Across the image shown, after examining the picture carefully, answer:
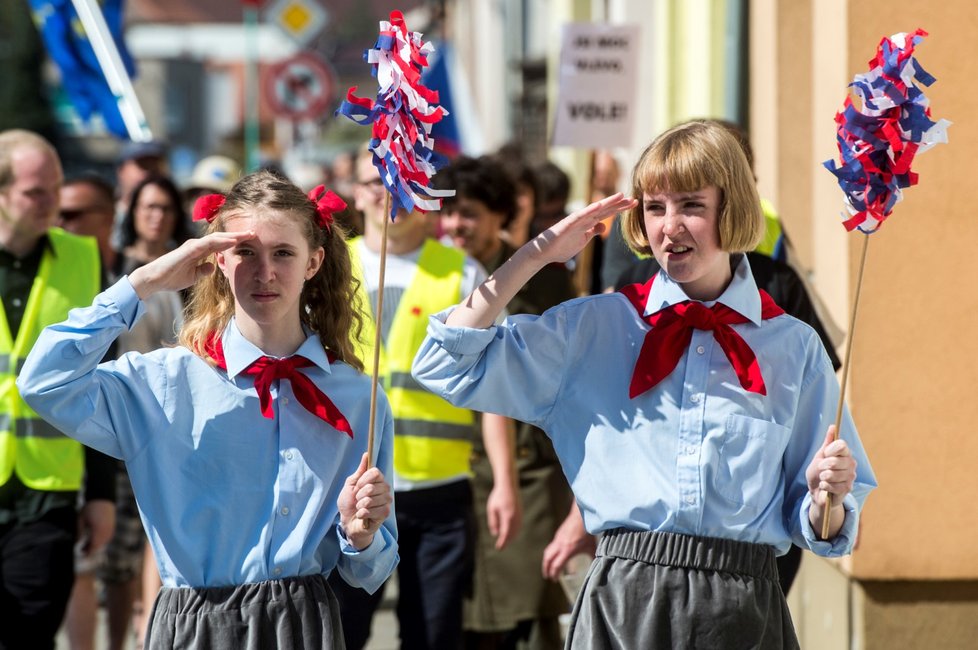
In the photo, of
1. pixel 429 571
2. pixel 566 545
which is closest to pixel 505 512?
pixel 429 571

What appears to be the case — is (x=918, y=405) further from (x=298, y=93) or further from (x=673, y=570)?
(x=298, y=93)

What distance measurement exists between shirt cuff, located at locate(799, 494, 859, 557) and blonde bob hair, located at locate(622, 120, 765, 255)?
2.02 ft

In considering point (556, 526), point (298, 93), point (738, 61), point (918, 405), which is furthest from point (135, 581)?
point (298, 93)

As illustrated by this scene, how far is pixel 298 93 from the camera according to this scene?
848 inches

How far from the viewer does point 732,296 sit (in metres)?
3.89

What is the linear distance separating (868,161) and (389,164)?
107cm

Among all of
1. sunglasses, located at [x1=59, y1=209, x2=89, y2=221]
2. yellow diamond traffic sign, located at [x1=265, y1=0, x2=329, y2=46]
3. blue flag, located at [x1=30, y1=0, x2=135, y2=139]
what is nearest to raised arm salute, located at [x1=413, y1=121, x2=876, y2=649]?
sunglasses, located at [x1=59, y1=209, x2=89, y2=221]

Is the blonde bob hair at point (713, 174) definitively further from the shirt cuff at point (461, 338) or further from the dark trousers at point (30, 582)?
the dark trousers at point (30, 582)

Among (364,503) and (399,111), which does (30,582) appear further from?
(399,111)

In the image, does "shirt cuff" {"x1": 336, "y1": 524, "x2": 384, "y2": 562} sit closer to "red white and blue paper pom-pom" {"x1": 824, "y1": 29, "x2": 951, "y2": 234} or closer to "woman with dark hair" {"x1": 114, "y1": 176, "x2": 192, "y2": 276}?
"red white and blue paper pom-pom" {"x1": 824, "y1": 29, "x2": 951, "y2": 234}

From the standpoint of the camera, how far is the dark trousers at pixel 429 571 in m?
5.80

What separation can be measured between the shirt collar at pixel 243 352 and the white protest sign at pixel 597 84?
634 centimetres

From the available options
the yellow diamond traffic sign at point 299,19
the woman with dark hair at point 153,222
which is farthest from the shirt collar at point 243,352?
the yellow diamond traffic sign at point 299,19

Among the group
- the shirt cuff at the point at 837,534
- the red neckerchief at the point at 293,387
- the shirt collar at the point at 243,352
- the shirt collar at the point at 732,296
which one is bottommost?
the shirt cuff at the point at 837,534
